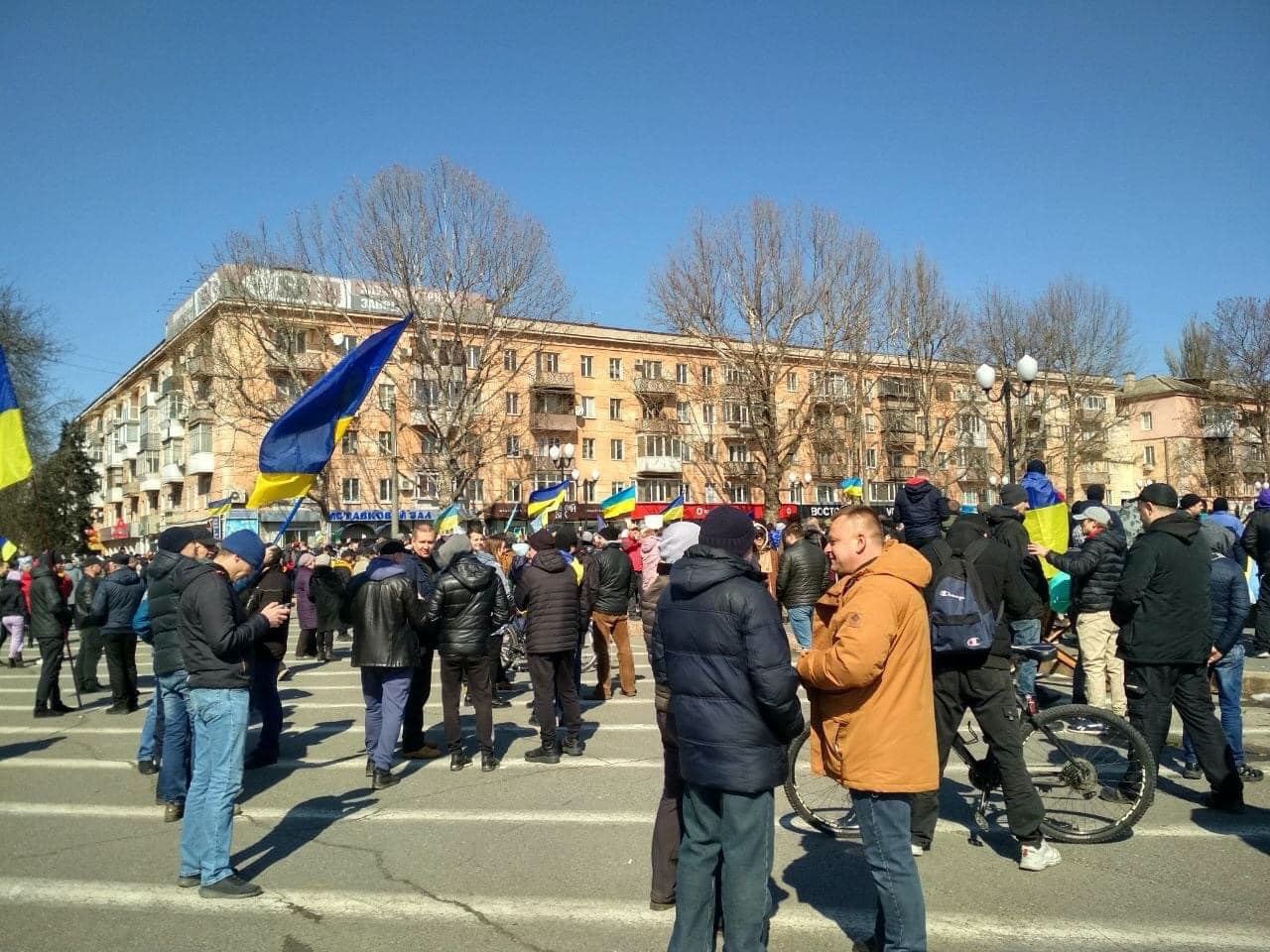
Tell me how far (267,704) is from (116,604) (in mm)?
3545

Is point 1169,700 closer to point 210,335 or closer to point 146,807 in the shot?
point 146,807

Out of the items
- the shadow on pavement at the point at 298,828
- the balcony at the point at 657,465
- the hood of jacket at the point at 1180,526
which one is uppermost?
the balcony at the point at 657,465

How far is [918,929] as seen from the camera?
3893 millimetres

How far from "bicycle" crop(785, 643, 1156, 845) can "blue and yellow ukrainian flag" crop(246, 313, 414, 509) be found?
4513 mm

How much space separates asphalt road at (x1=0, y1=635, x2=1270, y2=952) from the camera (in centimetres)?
464

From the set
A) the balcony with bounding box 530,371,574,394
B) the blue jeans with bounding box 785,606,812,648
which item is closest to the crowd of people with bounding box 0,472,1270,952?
the blue jeans with bounding box 785,606,812,648

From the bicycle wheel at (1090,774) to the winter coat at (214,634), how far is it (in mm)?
4522

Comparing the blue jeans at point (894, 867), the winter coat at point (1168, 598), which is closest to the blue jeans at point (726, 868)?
the blue jeans at point (894, 867)

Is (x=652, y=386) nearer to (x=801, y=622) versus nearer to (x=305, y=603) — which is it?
(x=305, y=603)

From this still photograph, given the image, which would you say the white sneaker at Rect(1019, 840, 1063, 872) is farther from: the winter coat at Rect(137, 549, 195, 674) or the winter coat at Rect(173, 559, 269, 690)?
the winter coat at Rect(137, 549, 195, 674)

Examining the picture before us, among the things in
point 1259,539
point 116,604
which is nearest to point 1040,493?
point 1259,539

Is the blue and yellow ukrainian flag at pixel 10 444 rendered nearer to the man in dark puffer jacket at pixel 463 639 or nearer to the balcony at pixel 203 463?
the man in dark puffer jacket at pixel 463 639

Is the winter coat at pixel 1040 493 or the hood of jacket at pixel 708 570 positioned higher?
the winter coat at pixel 1040 493

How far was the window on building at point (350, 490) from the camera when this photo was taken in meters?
51.8
